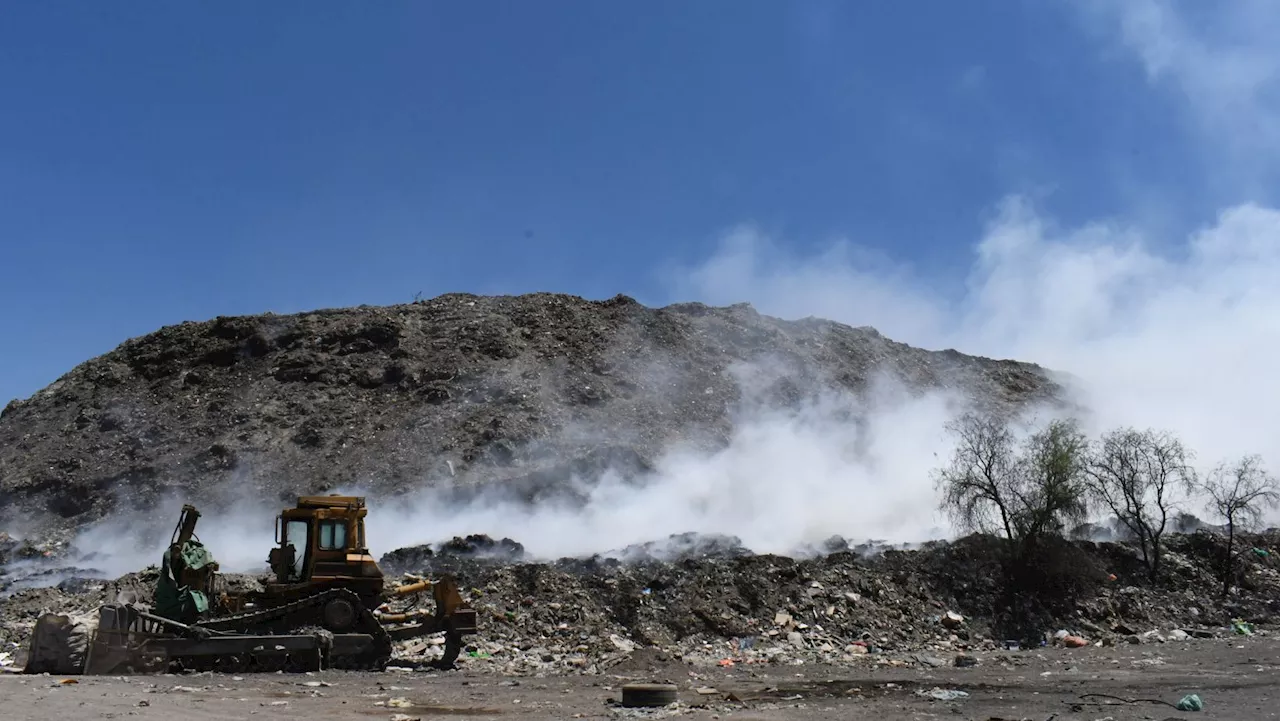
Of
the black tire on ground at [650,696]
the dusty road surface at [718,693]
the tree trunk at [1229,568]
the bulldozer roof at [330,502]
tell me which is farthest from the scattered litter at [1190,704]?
the tree trunk at [1229,568]

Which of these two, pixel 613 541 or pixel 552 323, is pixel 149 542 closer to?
pixel 613 541

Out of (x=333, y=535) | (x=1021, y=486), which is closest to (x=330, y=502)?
(x=333, y=535)

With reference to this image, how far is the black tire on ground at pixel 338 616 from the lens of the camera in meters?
13.4

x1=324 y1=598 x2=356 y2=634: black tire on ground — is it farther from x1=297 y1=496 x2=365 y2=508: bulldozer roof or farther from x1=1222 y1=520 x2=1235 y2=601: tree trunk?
x1=1222 y1=520 x2=1235 y2=601: tree trunk

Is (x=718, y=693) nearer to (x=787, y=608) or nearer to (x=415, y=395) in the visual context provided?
(x=787, y=608)

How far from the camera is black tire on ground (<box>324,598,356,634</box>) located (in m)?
13.4

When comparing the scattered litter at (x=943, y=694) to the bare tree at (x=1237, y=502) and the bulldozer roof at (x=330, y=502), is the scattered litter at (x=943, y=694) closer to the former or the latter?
the bulldozer roof at (x=330, y=502)

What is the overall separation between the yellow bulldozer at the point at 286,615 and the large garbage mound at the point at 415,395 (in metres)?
16.6

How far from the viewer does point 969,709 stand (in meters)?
9.45

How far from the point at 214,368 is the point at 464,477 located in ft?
47.1

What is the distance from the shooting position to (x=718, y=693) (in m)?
10.6

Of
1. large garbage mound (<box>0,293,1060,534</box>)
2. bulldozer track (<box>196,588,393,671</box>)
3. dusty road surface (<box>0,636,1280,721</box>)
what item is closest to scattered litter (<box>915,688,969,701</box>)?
dusty road surface (<box>0,636,1280,721</box>)

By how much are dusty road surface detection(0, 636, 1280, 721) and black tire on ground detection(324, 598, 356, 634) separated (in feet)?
2.54

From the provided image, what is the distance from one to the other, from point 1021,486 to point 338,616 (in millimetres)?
16342
